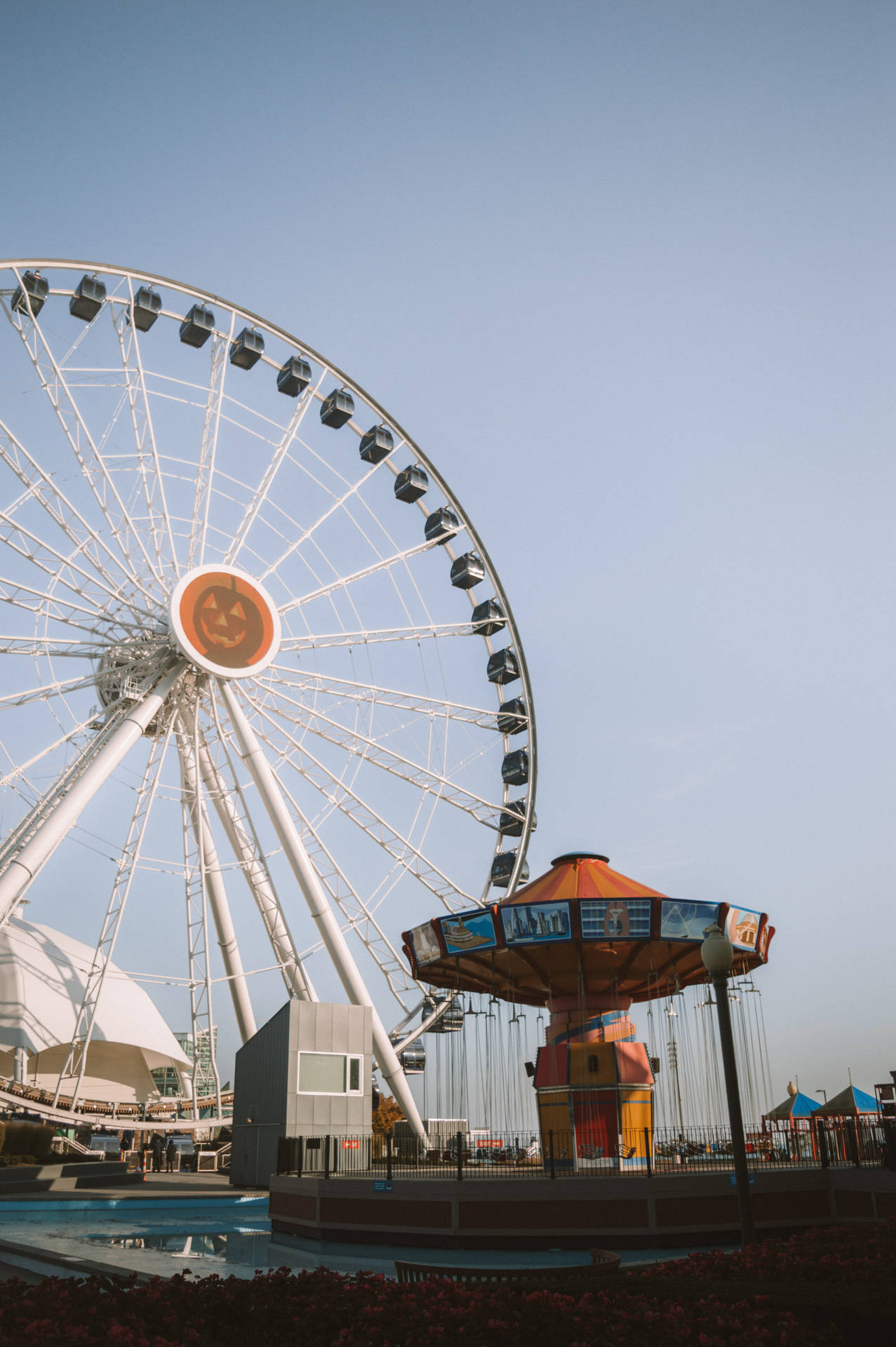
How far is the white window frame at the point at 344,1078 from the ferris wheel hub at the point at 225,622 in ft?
31.0

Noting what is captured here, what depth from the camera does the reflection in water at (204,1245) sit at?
14.0 metres

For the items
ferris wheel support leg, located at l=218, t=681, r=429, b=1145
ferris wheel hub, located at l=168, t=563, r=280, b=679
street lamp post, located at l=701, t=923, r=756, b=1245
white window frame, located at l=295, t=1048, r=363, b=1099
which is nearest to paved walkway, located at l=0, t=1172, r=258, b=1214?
white window frame, located at l=295, t=1048, r=363, b=1099

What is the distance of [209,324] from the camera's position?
99.1ft

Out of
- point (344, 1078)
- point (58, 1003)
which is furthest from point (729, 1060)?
point (58, 1003)

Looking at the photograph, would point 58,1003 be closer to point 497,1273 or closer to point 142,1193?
point 142,1193

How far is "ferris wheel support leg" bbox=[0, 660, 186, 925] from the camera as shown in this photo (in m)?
23.4

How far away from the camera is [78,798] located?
24.9 meters

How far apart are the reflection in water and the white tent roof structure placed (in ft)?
81.3

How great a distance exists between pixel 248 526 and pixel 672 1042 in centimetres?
1743

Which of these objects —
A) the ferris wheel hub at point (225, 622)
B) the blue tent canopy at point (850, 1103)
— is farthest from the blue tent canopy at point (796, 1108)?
the ferris wheel hub at point (225, 622)

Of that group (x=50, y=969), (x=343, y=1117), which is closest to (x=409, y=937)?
(x=343, y=1117)

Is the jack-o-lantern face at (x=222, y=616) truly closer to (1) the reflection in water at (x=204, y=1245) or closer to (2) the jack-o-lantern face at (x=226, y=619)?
(2) the jack-o-lantern face at (x=226, y=619)

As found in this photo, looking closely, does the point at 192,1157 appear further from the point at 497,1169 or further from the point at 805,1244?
the point at 805,1244

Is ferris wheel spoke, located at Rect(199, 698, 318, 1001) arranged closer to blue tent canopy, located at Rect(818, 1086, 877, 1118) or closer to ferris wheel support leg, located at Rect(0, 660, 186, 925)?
ferris wheel support leg, located at Rect(0, 660, 186, 925)
